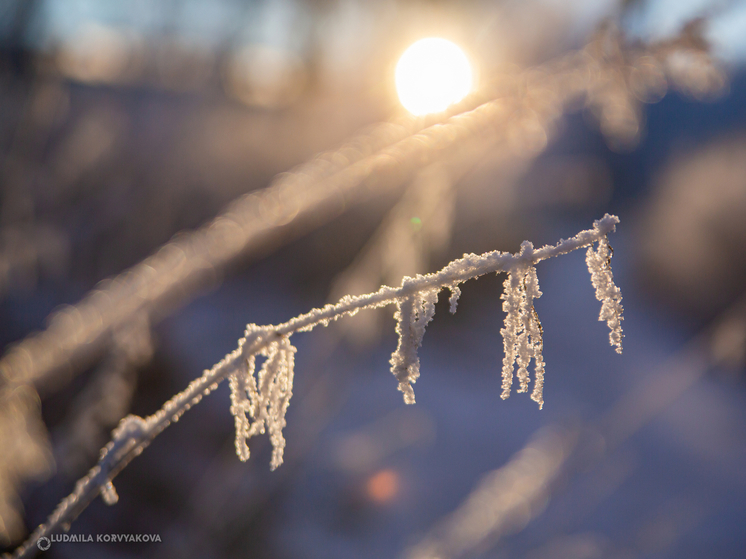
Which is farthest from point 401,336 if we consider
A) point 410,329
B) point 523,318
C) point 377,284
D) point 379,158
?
point 377,284

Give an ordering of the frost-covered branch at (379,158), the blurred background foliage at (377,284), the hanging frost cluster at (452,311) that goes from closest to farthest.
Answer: the hanging frost cluster at (452,311) < the frost-covered branch at (379,158) < the blurred background foliage at (377,284)

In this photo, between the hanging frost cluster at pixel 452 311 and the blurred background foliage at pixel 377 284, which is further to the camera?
the blurred background foliage at pixel 377 284

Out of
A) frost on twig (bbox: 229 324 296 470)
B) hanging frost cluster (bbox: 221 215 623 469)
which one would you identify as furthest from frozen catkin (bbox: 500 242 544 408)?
frost on twig (bbox: 229 324 296 470)

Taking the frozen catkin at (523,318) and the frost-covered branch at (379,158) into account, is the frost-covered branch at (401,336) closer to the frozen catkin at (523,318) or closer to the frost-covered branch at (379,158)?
the frozen catkin at (523,318)

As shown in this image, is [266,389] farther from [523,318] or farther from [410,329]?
[523,318]

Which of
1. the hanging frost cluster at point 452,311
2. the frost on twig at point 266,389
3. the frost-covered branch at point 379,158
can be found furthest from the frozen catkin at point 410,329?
the frost-covered branch at point 379,158

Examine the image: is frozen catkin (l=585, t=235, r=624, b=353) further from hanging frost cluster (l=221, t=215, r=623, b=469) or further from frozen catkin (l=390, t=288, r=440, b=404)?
frozen catkin (l=390, t=288, r=440, b=404)

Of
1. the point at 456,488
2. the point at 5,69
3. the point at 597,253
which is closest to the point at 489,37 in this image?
the point at 597,253
